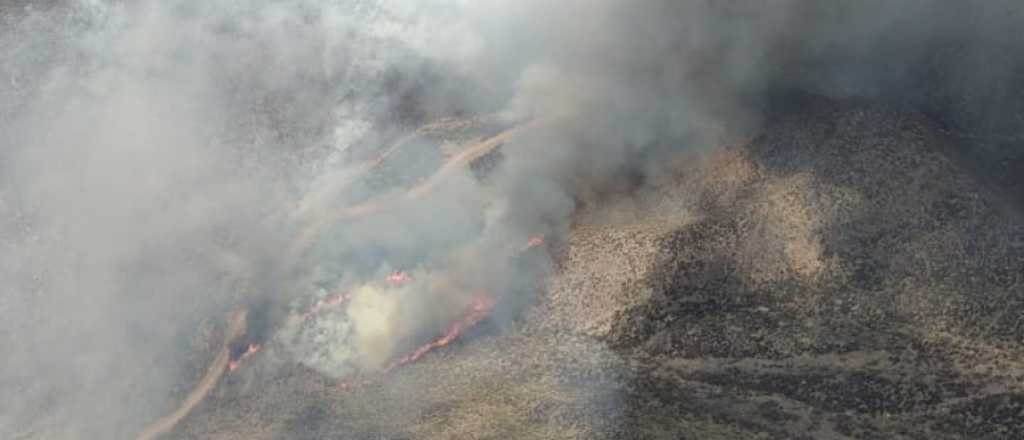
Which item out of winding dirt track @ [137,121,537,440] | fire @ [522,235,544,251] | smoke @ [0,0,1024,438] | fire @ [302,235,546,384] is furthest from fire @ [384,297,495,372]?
winding dirt track @ [137,121,537,440]

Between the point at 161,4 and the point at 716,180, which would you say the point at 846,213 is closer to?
the point at 716,180

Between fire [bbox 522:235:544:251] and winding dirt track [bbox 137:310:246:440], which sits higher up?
fire [bbox 522:235:544:251]

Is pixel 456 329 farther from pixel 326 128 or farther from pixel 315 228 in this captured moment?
pixel 326 128

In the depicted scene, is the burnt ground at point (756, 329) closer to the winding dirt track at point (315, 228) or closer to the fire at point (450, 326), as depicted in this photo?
the fire at point (450, 326)

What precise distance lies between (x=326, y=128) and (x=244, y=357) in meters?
13.3

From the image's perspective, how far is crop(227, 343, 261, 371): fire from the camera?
1296 inches

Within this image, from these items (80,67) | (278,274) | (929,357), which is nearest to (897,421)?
(929,357)

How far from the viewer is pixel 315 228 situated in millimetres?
38000

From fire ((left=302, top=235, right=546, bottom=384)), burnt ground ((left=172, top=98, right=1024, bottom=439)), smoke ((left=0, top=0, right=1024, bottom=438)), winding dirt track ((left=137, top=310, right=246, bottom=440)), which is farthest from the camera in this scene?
smoke ((left=0, top=0, right=1024, bottom=438))

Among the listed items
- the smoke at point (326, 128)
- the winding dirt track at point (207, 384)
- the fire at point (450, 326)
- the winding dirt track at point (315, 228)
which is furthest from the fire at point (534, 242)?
the winding dirt track at point (207, 384)

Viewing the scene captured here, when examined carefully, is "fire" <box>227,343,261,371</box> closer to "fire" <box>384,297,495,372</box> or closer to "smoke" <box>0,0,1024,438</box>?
"smoke" <box>0,0,1024,438</box>

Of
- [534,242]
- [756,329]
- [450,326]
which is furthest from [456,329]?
[756,329]

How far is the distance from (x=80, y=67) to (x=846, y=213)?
36212 mm

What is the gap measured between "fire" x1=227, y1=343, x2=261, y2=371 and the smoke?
1267mm
